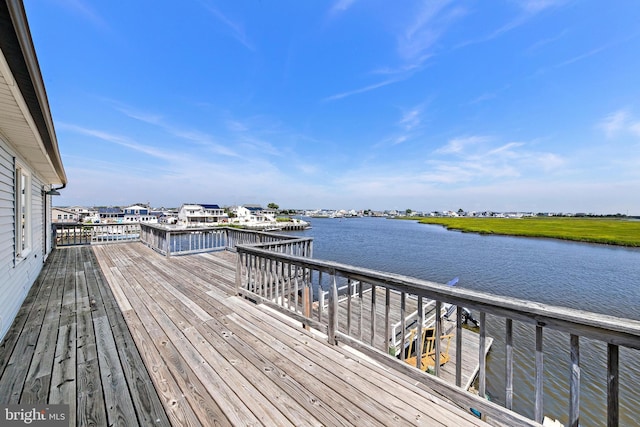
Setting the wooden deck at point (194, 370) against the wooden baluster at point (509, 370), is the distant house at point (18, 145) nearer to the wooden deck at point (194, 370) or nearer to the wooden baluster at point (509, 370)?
the wooden deck at point (194, 370)

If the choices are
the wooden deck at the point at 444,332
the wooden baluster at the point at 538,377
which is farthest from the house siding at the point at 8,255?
the wooden baluster at the point at 538,377

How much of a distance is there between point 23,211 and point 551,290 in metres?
18.9

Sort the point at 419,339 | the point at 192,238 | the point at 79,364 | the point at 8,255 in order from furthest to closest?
the point at 192,238 < the point at 8,255 < the point at 79,364 < the point at 419,339

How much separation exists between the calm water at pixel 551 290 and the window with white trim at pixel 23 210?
8969 millimetres

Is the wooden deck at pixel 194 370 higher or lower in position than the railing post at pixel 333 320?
lower

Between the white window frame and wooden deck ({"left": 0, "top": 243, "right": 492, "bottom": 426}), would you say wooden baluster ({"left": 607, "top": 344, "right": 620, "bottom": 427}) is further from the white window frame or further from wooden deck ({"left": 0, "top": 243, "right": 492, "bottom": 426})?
the white window frame

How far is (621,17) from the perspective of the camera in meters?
5.79

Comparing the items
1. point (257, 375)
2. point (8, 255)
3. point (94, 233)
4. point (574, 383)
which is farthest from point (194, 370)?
point (94, 233)

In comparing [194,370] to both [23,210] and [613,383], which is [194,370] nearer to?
[613,383]

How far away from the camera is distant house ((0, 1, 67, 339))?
138cm

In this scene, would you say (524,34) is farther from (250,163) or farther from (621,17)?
(250,163)

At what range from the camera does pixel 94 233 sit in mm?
9289

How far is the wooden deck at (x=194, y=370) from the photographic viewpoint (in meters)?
1.49

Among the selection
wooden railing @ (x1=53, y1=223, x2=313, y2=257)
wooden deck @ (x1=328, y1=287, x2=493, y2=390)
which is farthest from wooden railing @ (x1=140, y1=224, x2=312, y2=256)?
wooden deck @ (x1=328, y1=287, x2=493, y2=390)
